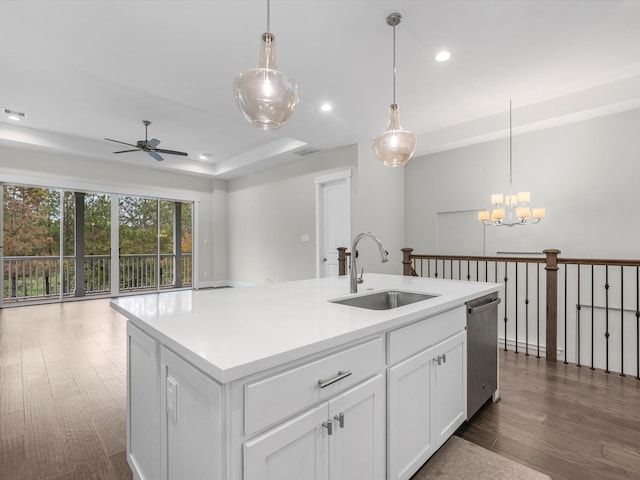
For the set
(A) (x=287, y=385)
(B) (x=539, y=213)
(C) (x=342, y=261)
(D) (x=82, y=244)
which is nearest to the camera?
(A) (x=287, y=385)

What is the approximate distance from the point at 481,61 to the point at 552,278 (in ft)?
7.64

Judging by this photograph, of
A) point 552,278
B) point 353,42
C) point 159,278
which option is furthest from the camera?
point 159,278

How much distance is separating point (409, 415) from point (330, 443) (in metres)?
0.55

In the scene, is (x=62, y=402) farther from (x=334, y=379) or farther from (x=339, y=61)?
(x=339, y=61)

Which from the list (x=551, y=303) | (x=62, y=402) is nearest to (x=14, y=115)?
(x=62, y=402)

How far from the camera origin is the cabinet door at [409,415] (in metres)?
1.40

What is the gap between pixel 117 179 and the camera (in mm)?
6699

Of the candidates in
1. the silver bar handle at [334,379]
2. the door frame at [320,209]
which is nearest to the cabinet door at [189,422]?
the silver bar handle at [334,379]

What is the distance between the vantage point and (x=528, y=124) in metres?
4.23

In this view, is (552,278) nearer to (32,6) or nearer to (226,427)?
(226,427)

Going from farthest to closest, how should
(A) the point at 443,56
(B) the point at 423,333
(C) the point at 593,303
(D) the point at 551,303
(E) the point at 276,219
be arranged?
(E) the point at 276,219 < (C) the point at 593,303 < (D) the point at 551,303 < (A) the point at 443,56 < (B) the point at 423,333

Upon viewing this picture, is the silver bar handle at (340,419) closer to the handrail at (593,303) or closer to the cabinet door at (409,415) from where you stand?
the cabinet door at (409,415)

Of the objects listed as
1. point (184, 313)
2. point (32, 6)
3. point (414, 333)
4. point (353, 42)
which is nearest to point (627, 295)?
point (414, 333)

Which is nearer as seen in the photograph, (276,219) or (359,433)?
(359,433)
